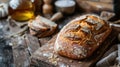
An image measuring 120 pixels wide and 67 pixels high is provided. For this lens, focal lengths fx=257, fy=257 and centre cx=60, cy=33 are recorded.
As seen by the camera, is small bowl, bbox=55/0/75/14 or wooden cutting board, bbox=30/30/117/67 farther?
small bowl, bbox=55/0/75/14

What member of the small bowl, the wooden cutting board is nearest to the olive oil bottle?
the small bowl

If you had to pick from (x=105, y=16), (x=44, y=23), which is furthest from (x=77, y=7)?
(x=44, y=23)

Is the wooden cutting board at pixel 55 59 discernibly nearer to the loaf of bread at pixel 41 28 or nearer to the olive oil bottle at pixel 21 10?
the loaf of bread at pixel 41 28

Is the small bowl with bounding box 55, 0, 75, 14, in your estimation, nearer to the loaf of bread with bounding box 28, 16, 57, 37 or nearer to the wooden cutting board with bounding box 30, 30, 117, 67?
the loaf of bread with bounding box 28, 16, 57, 37

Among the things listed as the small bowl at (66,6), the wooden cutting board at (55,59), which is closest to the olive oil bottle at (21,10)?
the small bowl at (66,6)

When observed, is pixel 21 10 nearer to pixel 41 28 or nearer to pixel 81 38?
pixel 41 28

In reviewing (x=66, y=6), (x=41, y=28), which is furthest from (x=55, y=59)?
(x=66, y=6)
